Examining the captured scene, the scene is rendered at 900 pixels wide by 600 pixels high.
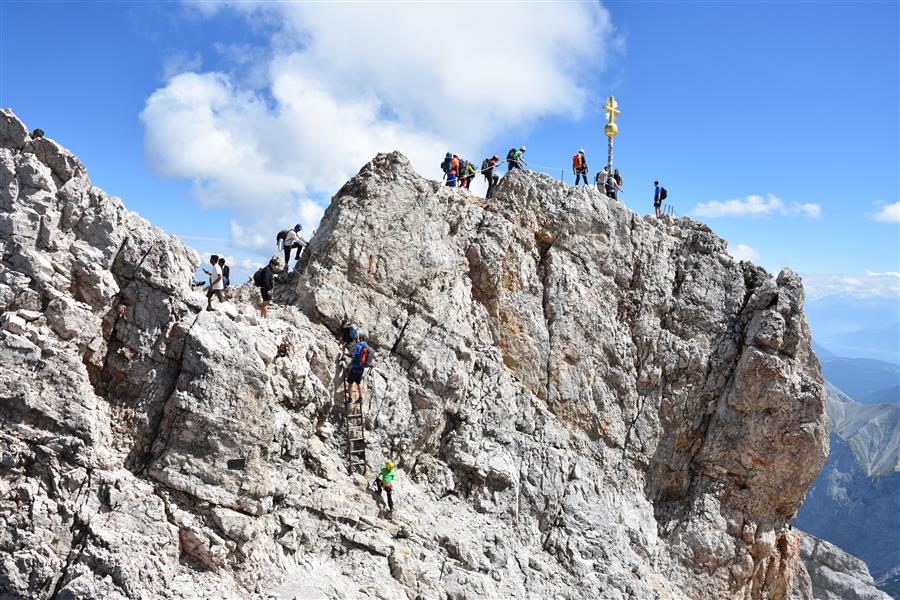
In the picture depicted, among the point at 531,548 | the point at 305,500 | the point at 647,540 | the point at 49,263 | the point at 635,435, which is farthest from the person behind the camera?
the point at 635,435

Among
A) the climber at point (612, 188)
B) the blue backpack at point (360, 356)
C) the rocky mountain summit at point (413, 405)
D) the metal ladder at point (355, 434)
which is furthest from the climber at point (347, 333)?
the climber at point (612, 188)

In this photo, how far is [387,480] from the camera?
23.8m

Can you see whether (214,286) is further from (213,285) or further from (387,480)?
(387,480)

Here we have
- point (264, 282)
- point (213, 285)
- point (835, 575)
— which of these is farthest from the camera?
point (835, 575)

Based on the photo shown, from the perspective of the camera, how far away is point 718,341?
35562mm

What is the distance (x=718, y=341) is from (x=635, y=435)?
22.3 feet

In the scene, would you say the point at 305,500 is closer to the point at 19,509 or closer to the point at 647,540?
the point at 19,509

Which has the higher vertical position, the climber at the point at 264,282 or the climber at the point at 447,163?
Result: the climber at the point at 447,163

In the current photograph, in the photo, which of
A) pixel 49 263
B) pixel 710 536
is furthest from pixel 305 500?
pixel 710 536

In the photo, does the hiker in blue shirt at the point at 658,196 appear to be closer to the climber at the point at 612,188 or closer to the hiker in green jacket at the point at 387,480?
the climber at the point at 612,188

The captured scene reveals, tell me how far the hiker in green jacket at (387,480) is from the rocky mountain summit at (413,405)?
0.52m

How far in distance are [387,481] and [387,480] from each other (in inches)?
1.4

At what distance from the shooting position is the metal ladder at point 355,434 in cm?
2498

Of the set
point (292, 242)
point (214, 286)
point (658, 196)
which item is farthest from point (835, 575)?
point (214, 286)
